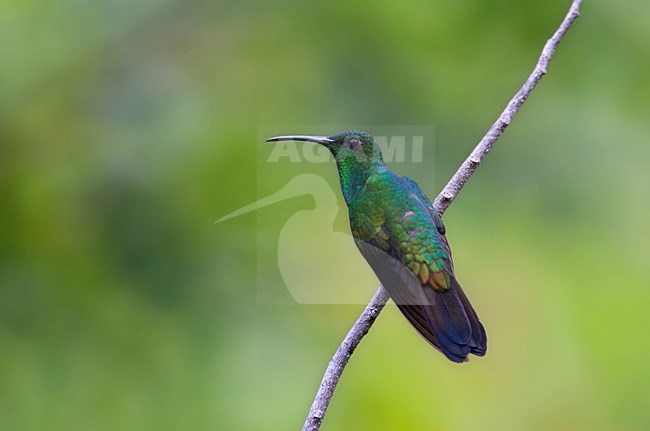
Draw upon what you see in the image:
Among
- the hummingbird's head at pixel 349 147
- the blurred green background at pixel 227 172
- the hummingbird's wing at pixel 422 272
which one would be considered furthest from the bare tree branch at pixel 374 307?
the blurred green background at pixel 227 172

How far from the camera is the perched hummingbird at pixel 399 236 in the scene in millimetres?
1338

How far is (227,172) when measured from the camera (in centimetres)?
444

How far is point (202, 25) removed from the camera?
4.79m

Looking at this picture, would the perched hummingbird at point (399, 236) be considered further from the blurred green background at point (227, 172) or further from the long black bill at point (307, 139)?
the blurred green background at point (227, 172)

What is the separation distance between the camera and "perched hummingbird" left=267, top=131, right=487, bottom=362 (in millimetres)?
1338

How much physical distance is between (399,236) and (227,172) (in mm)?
3019

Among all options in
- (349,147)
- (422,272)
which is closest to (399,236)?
(422,272)

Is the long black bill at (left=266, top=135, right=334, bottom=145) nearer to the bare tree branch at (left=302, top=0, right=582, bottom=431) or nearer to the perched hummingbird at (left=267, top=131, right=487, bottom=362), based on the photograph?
the perched hummingbird at (left=267, top=131, right=487, bottom=362)

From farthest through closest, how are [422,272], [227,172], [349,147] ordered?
[227,172] → [349,147] → [422,272]

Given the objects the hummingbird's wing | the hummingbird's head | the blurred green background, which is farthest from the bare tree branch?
the blurred green background

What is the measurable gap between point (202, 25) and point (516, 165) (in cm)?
206

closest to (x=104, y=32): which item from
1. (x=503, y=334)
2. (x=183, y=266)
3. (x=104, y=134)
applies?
(x=104, y=134)

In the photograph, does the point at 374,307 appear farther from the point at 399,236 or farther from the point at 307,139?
the point at 307,139

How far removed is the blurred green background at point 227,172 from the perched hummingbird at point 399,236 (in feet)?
7.98
